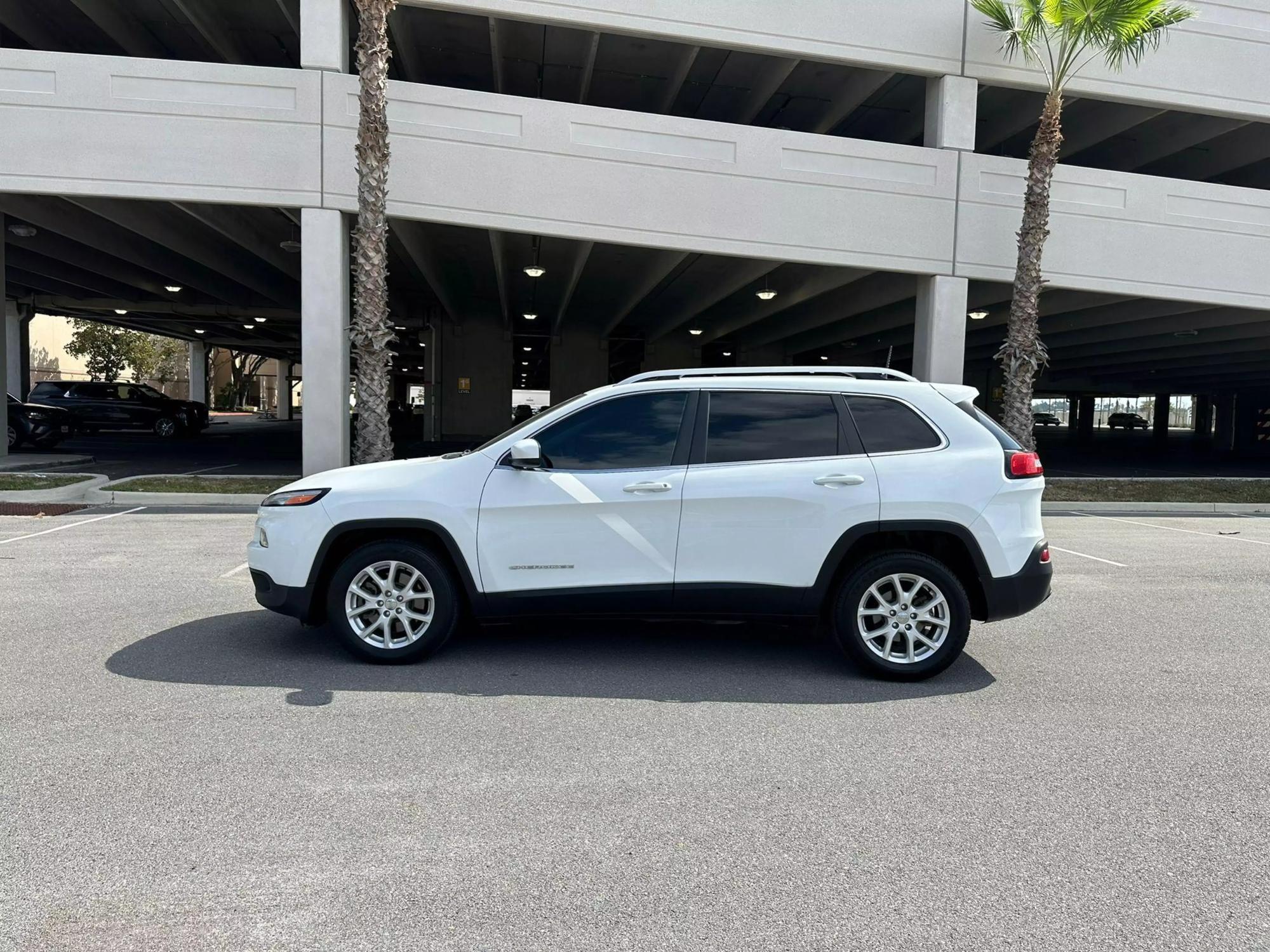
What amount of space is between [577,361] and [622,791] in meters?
26.7

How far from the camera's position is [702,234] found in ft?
46.3

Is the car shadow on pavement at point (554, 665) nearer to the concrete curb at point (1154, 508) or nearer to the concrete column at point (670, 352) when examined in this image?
the concrete curb at point (1154, 508)

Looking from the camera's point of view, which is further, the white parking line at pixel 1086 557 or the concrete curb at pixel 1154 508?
the concrete curb at pixel 1154 508

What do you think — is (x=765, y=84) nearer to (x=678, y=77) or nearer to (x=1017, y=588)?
(x=678, y=77)

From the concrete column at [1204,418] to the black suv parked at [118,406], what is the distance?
56.3 m

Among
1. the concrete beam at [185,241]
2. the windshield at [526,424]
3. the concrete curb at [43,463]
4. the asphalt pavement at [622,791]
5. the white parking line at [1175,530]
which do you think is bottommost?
the asphalt pavement at [622,791]

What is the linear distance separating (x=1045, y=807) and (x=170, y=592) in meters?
6.48

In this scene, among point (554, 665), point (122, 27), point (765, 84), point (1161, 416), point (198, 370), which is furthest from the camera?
point (1161, 416)

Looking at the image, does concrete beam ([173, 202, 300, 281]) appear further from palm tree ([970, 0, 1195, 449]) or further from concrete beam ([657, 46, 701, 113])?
Result: palm tree ([970, 0, 1195, 449])

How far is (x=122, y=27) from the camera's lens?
49.9 feet

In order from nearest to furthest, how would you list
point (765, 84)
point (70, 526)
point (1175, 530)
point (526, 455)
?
point (526, 455)
point (70, 526)
point (1175, 530)
point (765, 84)

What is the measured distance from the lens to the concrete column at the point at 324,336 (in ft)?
43.3

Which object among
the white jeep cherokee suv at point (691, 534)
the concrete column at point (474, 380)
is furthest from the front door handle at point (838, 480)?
the concrete column at point (474, 380)

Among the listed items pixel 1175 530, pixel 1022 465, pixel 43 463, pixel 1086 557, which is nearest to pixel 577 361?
pixel 43 463
